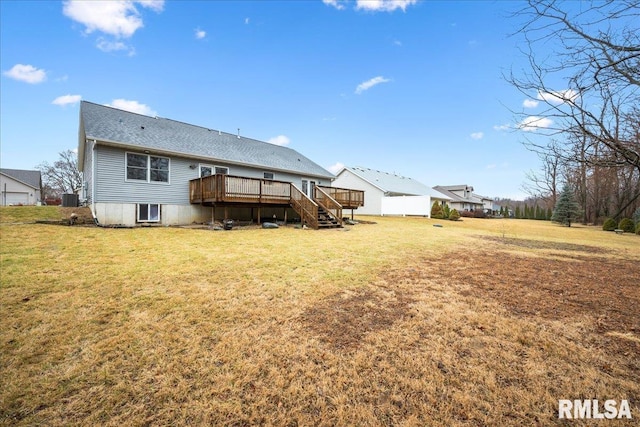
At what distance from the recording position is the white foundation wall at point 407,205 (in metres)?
29.3

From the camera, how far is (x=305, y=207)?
547 inches

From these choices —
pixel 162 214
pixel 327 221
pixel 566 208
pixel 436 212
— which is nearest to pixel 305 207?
pixel 327 221

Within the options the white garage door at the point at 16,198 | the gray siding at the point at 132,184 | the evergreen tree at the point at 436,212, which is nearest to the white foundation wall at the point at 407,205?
the evergreen tree at the point at 436,212

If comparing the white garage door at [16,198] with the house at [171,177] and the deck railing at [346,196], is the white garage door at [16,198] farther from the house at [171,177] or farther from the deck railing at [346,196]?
the deck railing at [346,196]

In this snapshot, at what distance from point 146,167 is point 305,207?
320 inches

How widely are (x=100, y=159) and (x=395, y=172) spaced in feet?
124

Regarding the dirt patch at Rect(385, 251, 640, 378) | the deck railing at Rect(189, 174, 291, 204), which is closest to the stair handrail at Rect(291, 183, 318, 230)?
the deck railing at Rect(189, 174, 291, 204)

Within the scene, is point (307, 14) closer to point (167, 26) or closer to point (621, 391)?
point (167, 26)

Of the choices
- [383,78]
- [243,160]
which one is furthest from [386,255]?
[383,78]

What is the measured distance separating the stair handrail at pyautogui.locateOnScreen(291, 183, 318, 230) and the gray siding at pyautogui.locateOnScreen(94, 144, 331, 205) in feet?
15.5

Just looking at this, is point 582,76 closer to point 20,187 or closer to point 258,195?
point 258,195

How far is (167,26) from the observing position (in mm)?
13633

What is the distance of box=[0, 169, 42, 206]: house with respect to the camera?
3234cm

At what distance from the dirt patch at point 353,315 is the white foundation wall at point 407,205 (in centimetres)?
2676
